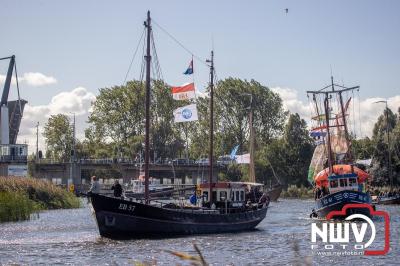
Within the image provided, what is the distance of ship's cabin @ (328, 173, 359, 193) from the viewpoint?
2327 inches

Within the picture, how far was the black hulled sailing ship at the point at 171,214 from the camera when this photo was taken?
1609 inches

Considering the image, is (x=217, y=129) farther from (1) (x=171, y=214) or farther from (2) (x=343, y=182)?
(1) (x=171, y=214)

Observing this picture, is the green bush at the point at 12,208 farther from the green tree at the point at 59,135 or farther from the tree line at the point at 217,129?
the green tree at the point at 59,135

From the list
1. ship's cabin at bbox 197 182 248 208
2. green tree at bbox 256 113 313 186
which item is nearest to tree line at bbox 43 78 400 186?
green tree at bbox 256 113 313 186

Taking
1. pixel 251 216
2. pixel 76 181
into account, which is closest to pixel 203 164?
pixel 76 181

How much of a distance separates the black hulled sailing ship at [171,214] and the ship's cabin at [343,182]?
9.24m

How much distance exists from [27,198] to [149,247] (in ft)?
84.9

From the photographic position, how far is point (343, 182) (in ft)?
194

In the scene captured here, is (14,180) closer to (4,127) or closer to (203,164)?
(4,127)

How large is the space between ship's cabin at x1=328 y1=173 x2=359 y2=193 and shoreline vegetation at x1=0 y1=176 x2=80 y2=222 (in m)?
23.9

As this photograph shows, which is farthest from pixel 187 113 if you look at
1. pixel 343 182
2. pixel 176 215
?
pixel 176 215

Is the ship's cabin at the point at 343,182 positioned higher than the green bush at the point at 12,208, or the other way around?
the ship's cabin at the point at 343,182

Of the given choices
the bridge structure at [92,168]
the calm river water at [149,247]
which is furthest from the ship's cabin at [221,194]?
the bridge structure at [92,168]

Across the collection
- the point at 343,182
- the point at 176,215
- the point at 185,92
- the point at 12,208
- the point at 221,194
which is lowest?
the point at 176,215
